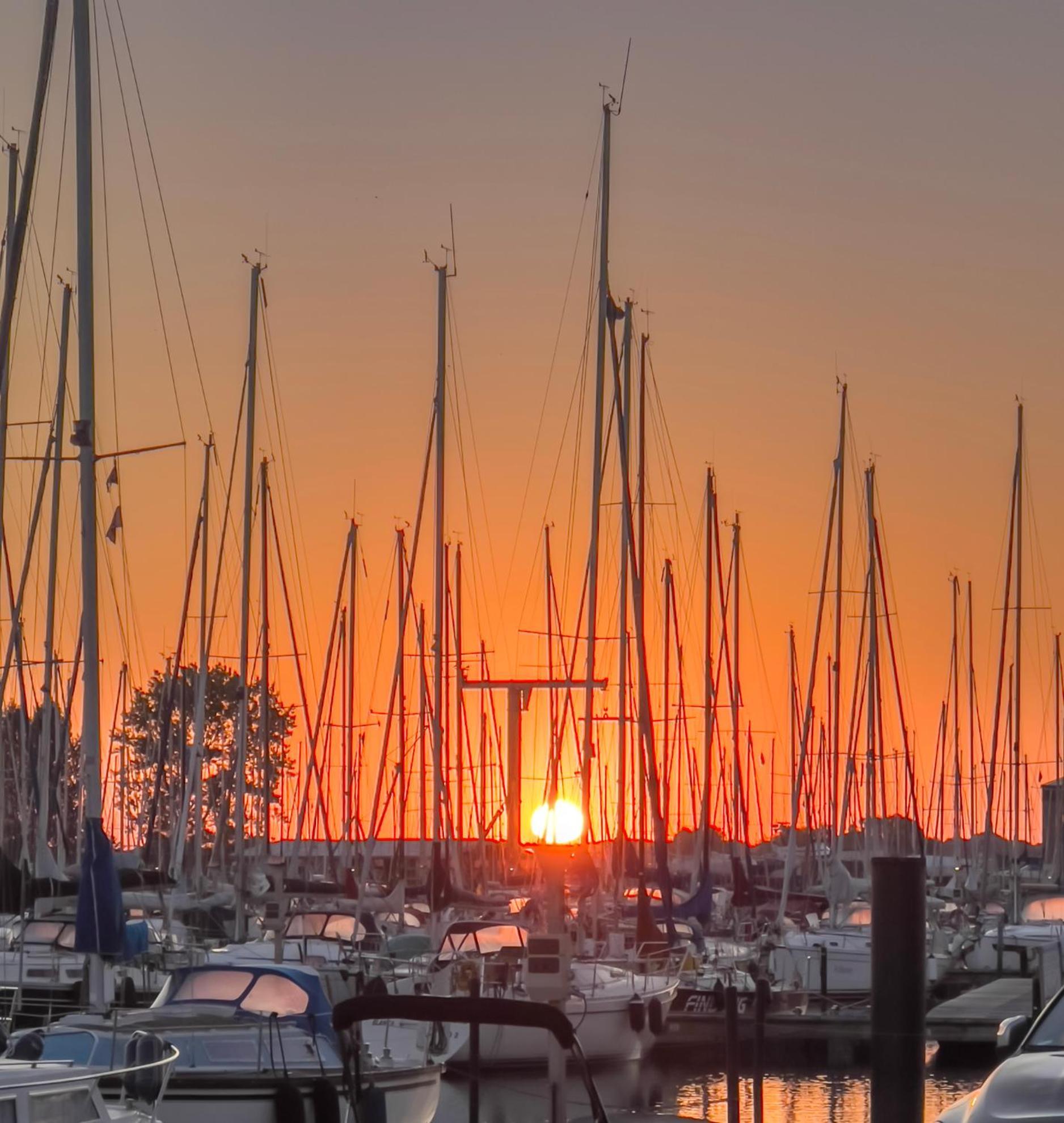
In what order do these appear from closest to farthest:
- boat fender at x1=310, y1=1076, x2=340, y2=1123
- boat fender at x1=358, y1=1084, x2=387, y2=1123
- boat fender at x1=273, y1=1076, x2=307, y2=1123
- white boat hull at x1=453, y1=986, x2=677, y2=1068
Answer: boat fender at x1=273, y1=1076, x2=307, y2=1123, boat fender at x1=310, y1=1076, x2=340, y2=1123, boat fender at x1=358, y1=1084, x2=387, y2=1123, white boat hull at x1=453, y1=986, x2=677, y2=1068

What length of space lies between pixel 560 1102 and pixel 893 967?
3.13 m

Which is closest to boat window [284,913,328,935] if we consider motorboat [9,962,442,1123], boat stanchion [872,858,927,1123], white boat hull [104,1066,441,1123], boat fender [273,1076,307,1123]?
motorboat [9,962,442,1123]

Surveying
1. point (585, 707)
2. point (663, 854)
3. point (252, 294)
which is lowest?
point (663, 854)

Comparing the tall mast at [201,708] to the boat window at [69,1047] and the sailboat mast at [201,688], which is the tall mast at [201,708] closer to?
the sailboat mast at [201,688]

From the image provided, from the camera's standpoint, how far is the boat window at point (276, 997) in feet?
75.6

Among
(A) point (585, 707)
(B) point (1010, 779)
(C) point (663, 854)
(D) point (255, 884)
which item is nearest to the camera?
(C) point (663, 854)

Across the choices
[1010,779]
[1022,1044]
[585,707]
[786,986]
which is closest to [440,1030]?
[585,707]

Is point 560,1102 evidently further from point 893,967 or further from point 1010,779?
point 1010,779

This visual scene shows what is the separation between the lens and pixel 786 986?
3928cm

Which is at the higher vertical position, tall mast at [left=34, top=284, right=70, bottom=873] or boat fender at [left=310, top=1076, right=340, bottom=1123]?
tall mast at [left=34, top=284, right=70, bottom=873]

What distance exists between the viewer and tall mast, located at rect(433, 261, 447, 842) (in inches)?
1560

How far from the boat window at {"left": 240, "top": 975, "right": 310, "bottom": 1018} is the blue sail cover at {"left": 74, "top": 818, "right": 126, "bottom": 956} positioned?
2.17 metres

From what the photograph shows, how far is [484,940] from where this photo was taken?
35312 millimetres

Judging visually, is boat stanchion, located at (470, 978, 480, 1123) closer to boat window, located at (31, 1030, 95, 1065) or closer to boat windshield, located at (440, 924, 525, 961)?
boat window, located at (31, 1030, 95, 1065)
